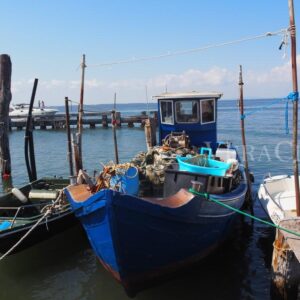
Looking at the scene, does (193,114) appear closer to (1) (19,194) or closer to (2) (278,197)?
(2) (278,197)

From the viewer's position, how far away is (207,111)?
54.0 ft

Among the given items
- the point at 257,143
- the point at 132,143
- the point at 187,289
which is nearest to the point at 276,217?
the point at 187,289

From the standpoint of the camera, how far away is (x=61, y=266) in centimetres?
1102

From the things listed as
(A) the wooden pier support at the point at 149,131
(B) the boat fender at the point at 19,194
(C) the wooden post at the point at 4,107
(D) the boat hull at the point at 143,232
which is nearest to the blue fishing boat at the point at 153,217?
(D) the boat hull at the point at 143,232

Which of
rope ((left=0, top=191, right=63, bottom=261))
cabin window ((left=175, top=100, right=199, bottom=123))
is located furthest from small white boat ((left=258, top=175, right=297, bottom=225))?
rope ((left=0, top=191, right=63, bottom=261))

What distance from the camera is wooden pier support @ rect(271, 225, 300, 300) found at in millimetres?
8266

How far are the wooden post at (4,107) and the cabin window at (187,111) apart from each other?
8.69 m

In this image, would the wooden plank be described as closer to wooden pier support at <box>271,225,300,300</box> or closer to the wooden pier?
wooden pier support at <box>271,225,300,300</box>

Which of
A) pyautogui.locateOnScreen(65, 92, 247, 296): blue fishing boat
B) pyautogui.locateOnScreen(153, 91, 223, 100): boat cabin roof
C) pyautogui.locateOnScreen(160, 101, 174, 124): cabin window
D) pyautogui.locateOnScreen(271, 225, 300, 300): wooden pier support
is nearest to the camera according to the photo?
pyautogui.locateOnScreen(65, 92, 247, 296): blue fishing boat

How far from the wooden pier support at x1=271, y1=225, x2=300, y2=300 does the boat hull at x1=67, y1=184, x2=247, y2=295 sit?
160cm

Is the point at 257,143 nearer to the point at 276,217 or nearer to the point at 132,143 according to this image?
the point at 132,143

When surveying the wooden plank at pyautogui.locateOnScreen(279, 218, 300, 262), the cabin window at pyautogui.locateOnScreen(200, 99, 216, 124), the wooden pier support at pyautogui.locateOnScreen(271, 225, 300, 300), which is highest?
the cabin window at pyautogui.locateOnScreen(200, 99, 216, 124)

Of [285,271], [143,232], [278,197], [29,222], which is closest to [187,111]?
[278,197]

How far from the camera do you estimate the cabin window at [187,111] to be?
16.2 metres
